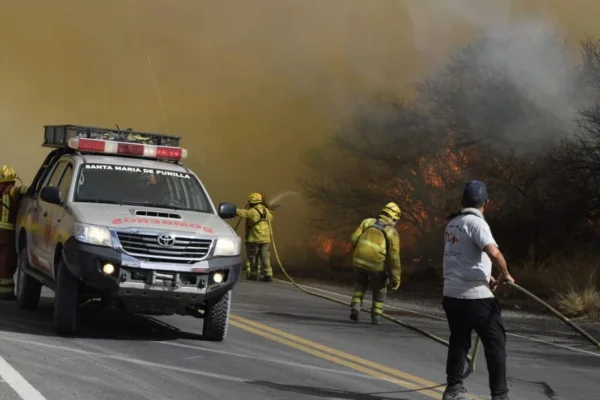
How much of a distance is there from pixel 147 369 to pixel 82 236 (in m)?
1.76

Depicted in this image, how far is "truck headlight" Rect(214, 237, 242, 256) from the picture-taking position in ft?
32.7

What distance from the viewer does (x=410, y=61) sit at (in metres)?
29.5

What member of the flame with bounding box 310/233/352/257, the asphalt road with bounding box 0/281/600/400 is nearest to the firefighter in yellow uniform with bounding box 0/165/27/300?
the asphalt road with bounding box 0/281/600/400

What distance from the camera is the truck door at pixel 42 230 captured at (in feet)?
35.4

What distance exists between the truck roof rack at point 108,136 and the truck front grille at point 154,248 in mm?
2246

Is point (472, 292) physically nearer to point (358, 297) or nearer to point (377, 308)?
point (377, 308)

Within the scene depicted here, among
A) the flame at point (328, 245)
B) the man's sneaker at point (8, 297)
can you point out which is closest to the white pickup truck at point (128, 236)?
the man's sneaker at point (8, 297)

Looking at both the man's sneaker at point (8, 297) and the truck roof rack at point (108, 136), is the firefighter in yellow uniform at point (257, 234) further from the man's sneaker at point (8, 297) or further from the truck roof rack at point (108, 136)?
the truck roof rack at point (108, 136)

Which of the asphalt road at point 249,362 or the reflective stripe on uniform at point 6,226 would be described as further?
the reflective stripe on uniform at point 6,226

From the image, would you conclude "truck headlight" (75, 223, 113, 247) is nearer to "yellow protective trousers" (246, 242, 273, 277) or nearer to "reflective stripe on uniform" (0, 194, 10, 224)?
"reflective stripe on uniform" (0, 194, 10, 224)

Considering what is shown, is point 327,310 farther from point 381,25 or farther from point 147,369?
point 381,25

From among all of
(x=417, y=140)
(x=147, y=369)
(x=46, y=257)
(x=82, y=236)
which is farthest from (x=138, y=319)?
(x=417, y=140)

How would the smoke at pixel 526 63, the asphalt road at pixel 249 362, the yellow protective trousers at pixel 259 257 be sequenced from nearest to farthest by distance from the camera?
the asphalt road at pixel 249 362 < the yellow protective trousers at pixel 259 257 < the smoke at pixel 526 63

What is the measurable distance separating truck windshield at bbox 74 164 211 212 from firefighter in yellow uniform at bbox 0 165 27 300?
225 cm
